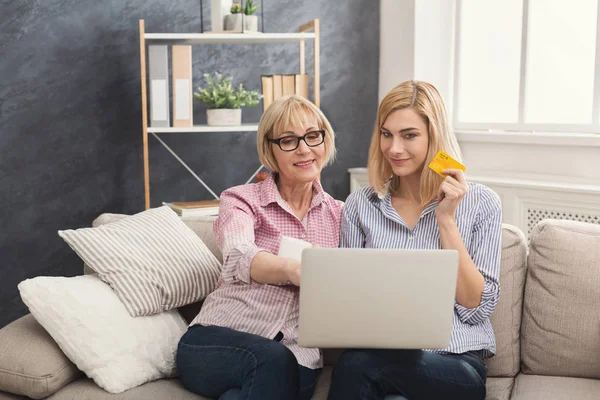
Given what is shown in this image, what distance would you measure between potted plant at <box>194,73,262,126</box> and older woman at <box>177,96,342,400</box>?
4.64 feet

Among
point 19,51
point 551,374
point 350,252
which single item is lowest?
point 551,374

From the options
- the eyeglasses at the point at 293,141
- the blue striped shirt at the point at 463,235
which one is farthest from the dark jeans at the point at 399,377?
the eyeglasses at the point at 293,141

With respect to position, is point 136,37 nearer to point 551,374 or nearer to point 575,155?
point 575,155

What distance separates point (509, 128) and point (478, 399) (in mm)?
2373

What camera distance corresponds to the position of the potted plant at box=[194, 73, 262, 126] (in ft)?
11.9

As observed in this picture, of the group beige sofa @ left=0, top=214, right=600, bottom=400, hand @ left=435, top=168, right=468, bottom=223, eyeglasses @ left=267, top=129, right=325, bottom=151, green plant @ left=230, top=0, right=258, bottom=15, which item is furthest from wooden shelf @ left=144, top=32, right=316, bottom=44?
hand @ left=435, top=168, right=468, bottom=223

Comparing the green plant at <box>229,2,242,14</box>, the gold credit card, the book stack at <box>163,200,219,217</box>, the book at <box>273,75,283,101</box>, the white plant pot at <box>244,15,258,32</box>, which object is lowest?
the book stack at <box>163,200,219,217</box>

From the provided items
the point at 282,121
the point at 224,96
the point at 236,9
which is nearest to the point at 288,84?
the point at 224,96

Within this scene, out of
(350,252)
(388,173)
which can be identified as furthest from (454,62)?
(350,252)

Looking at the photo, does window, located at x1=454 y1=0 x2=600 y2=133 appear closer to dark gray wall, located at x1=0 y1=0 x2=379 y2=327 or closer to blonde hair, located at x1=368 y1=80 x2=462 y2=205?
dark gray wall, located at x1=0 y1=0 x2=379 y2=327

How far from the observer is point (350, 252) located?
161 cm

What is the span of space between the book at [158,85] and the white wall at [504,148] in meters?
1.38

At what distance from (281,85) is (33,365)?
2026mm

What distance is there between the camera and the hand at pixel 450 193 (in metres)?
1.95
